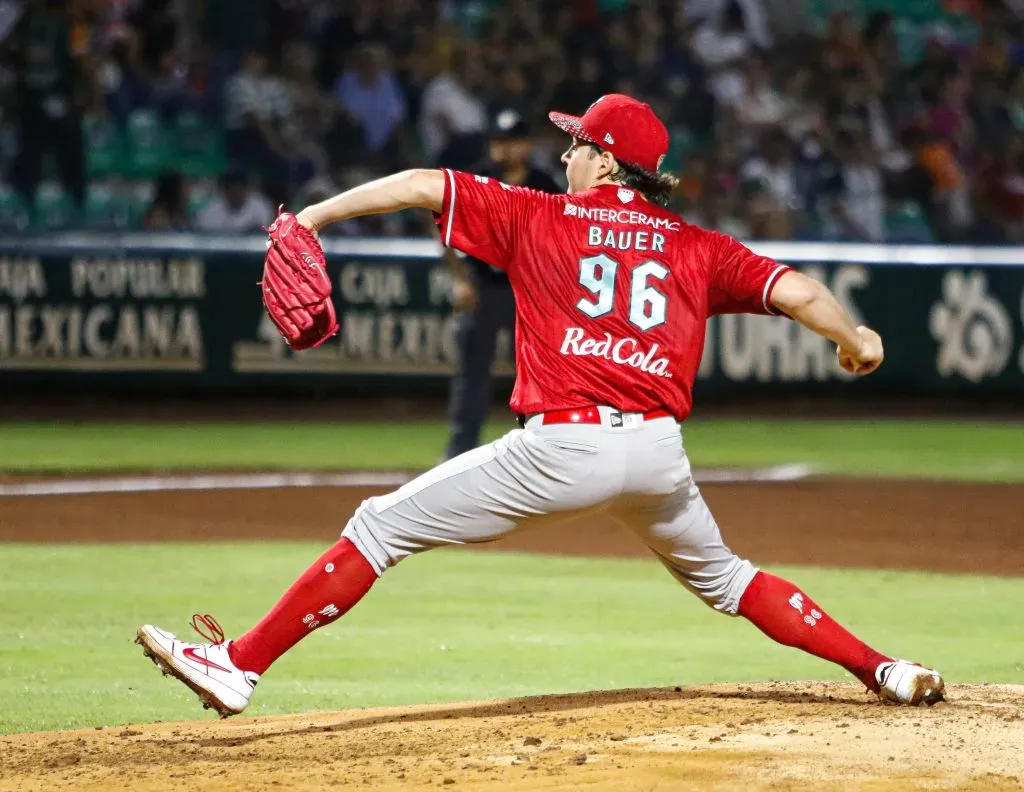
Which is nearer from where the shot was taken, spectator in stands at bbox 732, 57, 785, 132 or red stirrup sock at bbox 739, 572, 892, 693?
red stirrup sock at bbox 739, 572, 892, 693

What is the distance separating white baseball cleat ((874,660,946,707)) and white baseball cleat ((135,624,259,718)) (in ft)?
6.02

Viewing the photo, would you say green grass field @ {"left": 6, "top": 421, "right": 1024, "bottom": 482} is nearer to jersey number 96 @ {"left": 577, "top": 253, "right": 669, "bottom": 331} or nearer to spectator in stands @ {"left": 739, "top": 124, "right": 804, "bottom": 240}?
spectator in stands @ {"left": 739, "top": 124, "right": 804, "bottom": 240}

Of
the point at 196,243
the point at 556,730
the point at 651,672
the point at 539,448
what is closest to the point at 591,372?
the point at 539,448

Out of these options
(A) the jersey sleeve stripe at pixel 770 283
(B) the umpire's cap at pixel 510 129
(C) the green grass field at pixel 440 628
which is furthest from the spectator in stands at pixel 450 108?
(A) the jersey sleeve stripe at pixel 770 283

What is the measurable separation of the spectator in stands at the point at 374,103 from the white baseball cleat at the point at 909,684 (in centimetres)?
1296

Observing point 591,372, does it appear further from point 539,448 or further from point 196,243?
point 196,243

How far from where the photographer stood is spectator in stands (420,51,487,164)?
17562mm

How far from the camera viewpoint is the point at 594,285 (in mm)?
4754

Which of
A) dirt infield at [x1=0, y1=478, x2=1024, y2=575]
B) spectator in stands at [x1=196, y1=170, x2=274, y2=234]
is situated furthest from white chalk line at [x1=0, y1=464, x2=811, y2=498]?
spectator in stands at [x1=196, y1=170, x2=274, y2=234]

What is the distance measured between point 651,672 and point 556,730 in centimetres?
142

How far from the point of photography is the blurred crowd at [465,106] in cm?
1672

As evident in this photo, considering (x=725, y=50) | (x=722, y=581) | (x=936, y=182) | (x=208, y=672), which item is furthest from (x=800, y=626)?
(x=725, y=50)

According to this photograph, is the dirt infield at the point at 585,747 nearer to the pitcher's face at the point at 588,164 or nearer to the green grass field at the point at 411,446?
→ the pitcher's face at the point at 588,164

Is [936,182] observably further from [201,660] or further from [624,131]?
[201,660]
